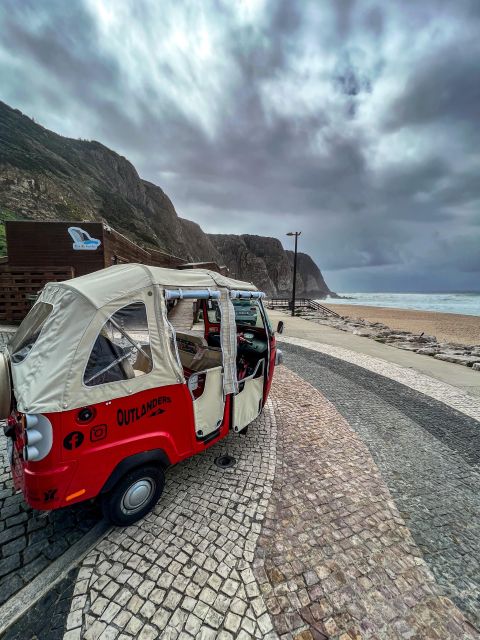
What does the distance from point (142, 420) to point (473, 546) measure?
3642mm

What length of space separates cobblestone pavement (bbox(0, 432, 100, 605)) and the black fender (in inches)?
31.2

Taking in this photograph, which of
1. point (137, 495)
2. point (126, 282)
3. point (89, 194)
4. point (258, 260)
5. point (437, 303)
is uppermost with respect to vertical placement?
point (89, 194)

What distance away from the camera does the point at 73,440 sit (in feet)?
7.00

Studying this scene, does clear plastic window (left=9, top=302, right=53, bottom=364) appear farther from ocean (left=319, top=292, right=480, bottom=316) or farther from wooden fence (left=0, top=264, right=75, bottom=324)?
ocean (left=319, top=292, right=480, bottom=316)

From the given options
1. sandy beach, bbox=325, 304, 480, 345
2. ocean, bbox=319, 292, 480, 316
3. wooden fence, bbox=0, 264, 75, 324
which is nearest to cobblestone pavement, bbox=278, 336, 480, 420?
wooden fence, bbox=0, 264, 75, 324

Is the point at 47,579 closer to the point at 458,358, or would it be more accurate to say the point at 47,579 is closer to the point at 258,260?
the point at 458,358

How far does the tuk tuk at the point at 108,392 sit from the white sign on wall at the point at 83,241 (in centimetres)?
1084

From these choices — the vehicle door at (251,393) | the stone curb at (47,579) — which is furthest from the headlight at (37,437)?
the vehicle door at (251,393)

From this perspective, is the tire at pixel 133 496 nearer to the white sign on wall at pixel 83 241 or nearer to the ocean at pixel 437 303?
the white sign on wall at pixel 83 241

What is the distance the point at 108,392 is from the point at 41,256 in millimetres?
13435

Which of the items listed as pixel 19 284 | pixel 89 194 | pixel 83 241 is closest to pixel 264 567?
pixel 83 241

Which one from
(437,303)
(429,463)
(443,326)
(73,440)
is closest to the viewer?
(73,440)

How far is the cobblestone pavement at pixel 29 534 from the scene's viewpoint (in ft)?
7.49

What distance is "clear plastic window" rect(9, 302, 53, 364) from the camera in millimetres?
2779
